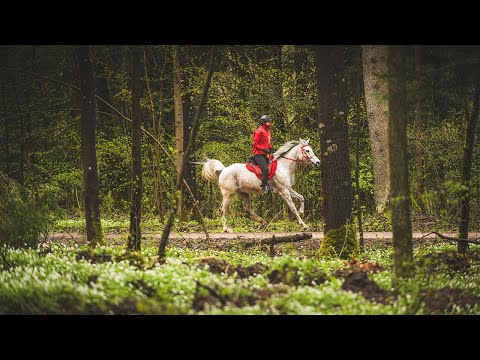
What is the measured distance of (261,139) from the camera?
20859mm

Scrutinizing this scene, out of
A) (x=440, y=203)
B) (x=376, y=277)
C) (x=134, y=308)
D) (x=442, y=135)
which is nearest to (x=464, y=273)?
(x=376, y=277)

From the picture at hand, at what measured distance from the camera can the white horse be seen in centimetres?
2164

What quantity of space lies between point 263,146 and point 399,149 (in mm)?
10890

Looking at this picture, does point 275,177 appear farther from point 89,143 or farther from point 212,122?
point 212,122

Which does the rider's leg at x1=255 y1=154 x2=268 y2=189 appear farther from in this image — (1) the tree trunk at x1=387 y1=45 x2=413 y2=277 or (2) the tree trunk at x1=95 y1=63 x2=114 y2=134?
(2) the tree trunk at x1=95 y1=63 x2=114 y2=134

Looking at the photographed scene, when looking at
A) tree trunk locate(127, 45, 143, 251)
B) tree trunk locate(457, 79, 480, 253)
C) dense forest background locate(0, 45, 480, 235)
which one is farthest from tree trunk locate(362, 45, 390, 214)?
tree trunk locate(127, 45, 143, 251)

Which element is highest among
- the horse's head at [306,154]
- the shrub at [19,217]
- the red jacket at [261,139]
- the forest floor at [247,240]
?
the red jacket at [261,139]

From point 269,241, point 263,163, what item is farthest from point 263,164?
point 269,241

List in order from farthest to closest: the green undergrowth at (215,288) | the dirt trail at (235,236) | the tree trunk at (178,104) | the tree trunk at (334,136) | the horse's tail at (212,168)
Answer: the tree trunk at (178,104) < the horse's tail at (212,168) < the dirt trail at (235,236) < the tree trunk at (334,136) < the green undergrowth at (215,288)

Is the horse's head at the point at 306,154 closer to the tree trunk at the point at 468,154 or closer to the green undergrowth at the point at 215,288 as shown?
the tree trunk at the point at 468,154

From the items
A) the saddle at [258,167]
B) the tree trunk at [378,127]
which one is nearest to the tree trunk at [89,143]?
the saddle at [258,167]

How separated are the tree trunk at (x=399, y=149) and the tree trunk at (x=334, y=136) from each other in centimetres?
418

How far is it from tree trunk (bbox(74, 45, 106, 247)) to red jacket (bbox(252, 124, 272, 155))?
6.56 m

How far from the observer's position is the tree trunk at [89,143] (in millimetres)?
14914
